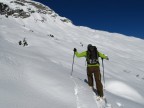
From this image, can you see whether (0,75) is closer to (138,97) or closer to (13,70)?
(13,70)

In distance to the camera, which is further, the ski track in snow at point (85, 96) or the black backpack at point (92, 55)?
the black backpack at point (92, 55)

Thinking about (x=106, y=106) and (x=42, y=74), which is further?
(x=42, y=74)

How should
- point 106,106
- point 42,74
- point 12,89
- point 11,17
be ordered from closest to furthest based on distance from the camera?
1. point 12,89
2. point 106,106
3. point 42,74
4. point 11,17

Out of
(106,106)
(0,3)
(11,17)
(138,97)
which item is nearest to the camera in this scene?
(106,106)

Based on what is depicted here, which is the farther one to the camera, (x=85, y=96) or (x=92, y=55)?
(x=92, y=55)

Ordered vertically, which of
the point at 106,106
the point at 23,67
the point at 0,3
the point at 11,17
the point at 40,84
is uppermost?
the point at 0,3

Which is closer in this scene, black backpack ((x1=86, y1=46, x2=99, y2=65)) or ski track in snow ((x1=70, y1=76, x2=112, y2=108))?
ski track in snow ((x1=70, y1=76, x2=112, y2=108))

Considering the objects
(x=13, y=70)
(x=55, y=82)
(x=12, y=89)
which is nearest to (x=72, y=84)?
(x=55, y=82)

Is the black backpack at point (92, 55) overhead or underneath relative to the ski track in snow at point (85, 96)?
overhead

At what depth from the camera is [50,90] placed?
19.6 feet

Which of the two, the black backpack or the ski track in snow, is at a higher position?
the black backpack

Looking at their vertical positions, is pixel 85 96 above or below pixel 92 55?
below

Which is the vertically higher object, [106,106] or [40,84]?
[40,84]

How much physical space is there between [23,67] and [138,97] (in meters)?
5.03
